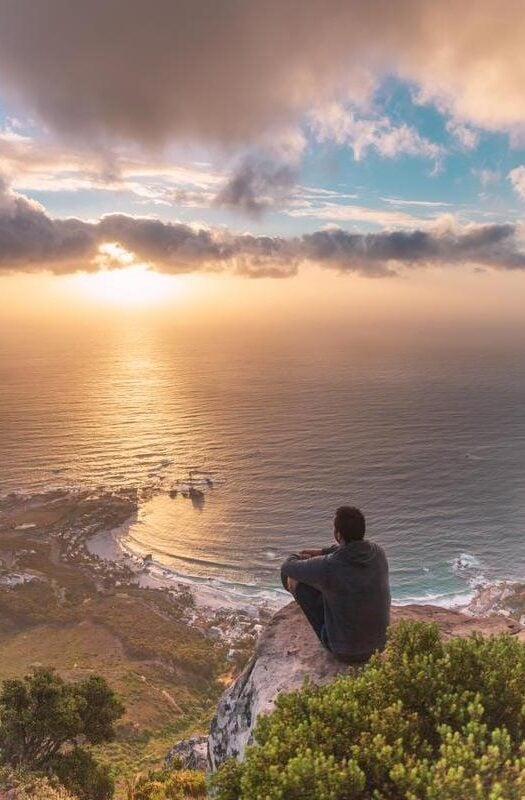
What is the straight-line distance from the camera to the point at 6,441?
403 feet

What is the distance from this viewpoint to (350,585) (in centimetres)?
982

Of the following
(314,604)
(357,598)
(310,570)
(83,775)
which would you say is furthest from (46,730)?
(357,598)

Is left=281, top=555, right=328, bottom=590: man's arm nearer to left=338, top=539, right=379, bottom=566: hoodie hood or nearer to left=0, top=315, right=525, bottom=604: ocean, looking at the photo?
left=338, top=539, right=379, bottom=566: hoodie hood

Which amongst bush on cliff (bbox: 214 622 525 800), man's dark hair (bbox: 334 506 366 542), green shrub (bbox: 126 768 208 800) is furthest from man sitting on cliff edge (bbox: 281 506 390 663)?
green shrub (bbox: 126 768 208 800)

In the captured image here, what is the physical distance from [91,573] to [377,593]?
74.2 m

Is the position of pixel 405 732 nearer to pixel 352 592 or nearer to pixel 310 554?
pixel 352 592

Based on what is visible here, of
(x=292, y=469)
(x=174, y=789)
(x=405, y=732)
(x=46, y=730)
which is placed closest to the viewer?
(x=405, y=732)

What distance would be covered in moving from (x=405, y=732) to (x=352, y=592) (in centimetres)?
270

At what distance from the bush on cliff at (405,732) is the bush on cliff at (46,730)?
84.1ft

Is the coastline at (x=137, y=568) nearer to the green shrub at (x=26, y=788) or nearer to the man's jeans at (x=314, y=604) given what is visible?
the green shrub at (x=26, y=788)

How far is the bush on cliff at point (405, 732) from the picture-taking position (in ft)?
20.8

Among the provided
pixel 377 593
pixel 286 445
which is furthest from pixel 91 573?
pixel 377 593

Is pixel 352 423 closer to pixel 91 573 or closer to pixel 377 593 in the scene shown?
pixel 91 573

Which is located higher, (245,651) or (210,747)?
(210,747)
